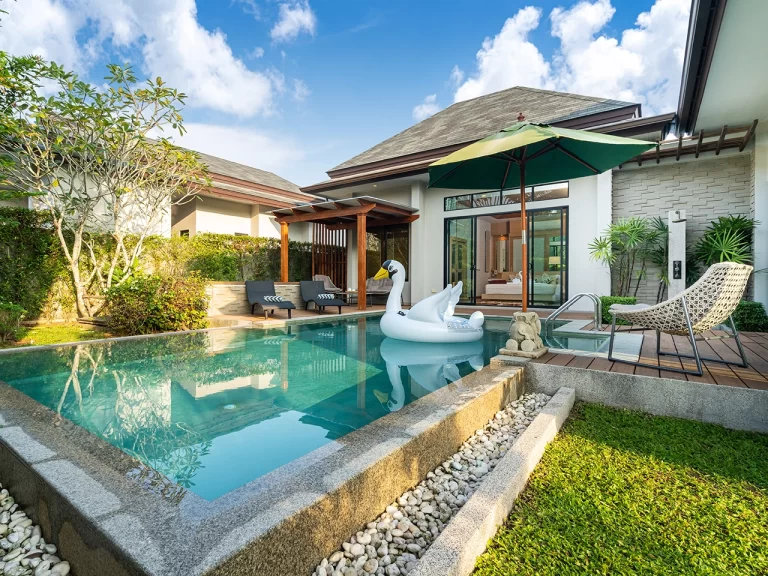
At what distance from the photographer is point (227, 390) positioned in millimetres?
3842

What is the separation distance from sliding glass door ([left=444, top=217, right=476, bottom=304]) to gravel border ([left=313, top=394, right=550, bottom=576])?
9.50 m

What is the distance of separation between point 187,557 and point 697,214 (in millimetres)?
11195

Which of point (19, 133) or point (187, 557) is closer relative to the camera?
point (187, 557)

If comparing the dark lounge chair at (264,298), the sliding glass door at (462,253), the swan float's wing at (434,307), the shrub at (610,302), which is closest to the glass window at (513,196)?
the sliding glass door at (462,253)

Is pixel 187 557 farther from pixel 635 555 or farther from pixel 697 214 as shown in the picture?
pixel 697 214

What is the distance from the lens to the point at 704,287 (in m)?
3.41

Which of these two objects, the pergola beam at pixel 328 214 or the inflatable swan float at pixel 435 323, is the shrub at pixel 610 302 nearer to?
the inflatable swan float at pixel 435 323

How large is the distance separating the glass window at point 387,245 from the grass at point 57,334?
26.8ft

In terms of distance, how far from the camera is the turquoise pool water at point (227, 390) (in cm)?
249

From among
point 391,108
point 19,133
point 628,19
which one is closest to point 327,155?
point 391,108

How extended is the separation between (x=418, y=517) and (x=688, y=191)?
1033 centimetres

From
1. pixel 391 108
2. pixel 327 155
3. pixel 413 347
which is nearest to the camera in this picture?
pixel 413 347

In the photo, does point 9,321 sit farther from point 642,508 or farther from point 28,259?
point 642,508

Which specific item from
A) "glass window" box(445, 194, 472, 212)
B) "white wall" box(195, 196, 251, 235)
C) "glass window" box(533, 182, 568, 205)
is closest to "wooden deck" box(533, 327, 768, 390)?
"glass window" box(533, 182, 568, 205)
